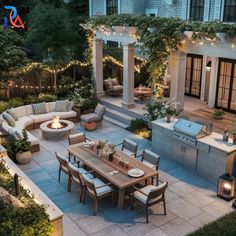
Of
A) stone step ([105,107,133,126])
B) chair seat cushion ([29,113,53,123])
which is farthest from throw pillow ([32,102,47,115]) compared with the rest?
stone step ([105,107,133,126])

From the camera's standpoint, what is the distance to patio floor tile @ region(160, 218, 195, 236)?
A: 25.6 feet

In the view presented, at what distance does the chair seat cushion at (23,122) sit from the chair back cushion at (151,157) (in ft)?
18.8

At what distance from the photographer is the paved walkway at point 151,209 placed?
7887 mm

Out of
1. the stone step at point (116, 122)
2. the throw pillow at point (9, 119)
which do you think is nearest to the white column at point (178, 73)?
the stone step at point (116, 122)

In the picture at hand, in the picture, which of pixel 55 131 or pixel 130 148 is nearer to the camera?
pixel 130 148

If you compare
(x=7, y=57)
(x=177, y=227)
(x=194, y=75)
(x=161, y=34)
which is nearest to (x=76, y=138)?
(x=177, y=227)

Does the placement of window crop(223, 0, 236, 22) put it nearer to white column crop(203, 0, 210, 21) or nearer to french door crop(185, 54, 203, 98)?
white column crop(203, 0, 210, 21)

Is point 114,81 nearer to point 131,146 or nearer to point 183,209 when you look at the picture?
point 131,146

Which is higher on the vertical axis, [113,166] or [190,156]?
[113,166]

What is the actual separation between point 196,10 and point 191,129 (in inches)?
317

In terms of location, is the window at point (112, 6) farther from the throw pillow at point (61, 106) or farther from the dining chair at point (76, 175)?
the dining chair at point (76, 175)

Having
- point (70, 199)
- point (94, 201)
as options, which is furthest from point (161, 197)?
point (70, 199)

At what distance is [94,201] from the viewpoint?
29.2ft

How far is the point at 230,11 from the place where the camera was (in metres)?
14.7
